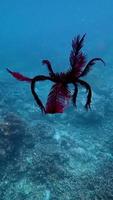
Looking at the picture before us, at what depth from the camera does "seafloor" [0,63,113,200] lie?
9070 mm

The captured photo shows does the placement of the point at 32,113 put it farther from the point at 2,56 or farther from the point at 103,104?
the point at 2,56

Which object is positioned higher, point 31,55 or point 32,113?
point 31,55

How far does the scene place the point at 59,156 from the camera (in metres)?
11.1

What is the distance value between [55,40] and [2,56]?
52.7 feet

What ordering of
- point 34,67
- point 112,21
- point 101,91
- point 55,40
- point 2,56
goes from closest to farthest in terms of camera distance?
point 101,91
point 34,67
point 2,56
point 55,40
point 112,21

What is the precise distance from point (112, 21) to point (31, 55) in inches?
1146

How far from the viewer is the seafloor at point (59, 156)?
9.07 metres

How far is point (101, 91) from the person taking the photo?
2073 cm

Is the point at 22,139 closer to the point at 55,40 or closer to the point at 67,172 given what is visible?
the point at 67,172

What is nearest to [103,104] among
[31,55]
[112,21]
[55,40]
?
[31,55]

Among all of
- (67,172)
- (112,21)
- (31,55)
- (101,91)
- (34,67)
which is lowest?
(67,172)

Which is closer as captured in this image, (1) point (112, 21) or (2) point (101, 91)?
(2) point (101, 91)

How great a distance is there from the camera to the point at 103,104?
1733cm

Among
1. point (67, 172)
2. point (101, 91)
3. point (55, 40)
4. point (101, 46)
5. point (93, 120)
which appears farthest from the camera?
point (55, 40)
